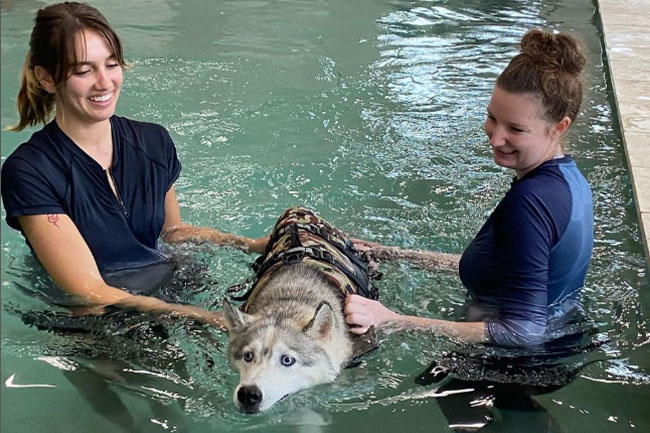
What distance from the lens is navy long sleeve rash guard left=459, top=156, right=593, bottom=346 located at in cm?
267

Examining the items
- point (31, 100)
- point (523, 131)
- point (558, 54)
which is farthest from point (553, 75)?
point (31, 100)

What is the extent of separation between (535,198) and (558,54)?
0.59 m

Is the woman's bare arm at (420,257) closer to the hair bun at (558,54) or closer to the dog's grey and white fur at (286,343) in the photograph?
the dog's grey and white fur at (286,343)

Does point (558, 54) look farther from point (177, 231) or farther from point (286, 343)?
Answer: point (177, 231)

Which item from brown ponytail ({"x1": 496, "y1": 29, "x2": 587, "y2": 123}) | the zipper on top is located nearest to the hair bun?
brown ponytail ({"x1": 496, "y1": 29, "x2": 587, "y2": 123})

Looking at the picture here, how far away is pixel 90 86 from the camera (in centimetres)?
308

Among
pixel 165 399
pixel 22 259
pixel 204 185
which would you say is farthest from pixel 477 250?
pixel 204 185

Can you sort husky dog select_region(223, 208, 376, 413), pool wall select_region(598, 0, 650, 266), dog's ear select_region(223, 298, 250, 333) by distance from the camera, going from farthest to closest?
pool wall select_region(598, 0, 650, 266), dog's ear select_region(223, 298, 250, 333), husky dog select_region(223, 208, 376, 413)

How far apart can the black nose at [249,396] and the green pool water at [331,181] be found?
0.43m

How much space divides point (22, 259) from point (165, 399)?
43.7 inches

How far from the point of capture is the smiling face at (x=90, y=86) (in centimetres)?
305

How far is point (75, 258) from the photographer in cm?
308

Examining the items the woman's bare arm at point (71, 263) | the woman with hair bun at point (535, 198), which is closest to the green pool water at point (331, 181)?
the woman's bare arm at point (71, 263)

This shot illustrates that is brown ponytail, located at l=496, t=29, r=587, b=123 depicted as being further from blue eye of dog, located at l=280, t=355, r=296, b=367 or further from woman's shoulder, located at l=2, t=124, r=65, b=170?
woman's shoulder, located at l=2, t=124, r=65, b=170
